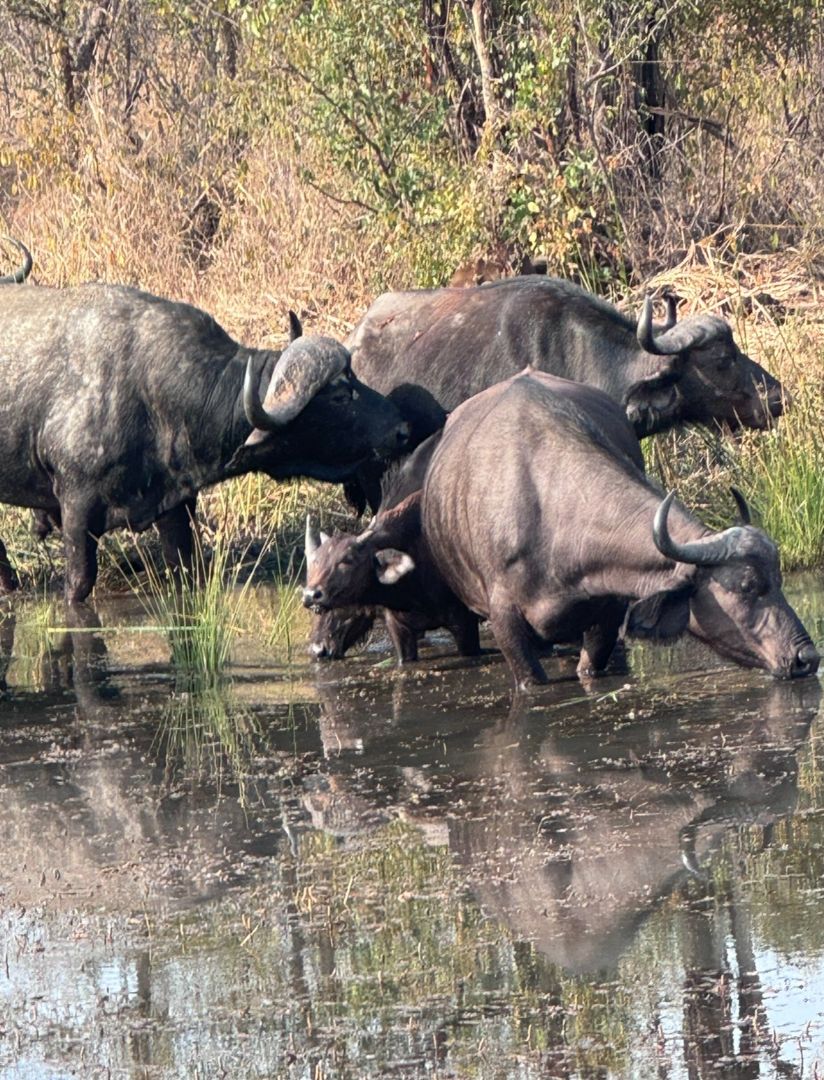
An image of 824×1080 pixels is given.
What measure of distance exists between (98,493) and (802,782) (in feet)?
18.3

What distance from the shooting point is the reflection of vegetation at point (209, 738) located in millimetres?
7766

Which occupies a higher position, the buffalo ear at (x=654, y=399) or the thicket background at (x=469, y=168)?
the thicket background at (x=469, y=168)

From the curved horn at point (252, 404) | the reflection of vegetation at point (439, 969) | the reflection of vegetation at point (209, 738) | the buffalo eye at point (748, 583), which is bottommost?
the reflection of vegetation at point (439, 969)

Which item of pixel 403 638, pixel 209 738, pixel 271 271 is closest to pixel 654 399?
pixel 403 638

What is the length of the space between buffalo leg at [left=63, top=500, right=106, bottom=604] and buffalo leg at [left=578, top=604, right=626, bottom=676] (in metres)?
3.57

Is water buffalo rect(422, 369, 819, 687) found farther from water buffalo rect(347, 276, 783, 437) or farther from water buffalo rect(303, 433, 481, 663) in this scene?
water buffalo rect(347, 276, 783, 437)

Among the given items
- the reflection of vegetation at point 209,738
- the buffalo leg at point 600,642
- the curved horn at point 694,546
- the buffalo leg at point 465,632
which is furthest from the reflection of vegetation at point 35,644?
the curved horn at point 694,546

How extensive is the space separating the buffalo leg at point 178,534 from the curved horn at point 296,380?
0.77 m

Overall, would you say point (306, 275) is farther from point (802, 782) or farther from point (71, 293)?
point (802, 782)

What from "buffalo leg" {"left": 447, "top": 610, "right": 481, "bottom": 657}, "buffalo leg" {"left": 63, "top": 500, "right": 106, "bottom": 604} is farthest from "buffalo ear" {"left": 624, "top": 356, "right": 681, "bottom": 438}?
"buffalo leg" {"left": 63, "top": 500, "right": 106, "bottom": 604}

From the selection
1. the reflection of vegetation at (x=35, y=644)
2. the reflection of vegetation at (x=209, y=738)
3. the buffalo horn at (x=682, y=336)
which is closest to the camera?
the reflection of vegetation at (x=209, y=738)

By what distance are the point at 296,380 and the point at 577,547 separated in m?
3.17

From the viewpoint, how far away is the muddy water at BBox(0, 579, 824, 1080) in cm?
486

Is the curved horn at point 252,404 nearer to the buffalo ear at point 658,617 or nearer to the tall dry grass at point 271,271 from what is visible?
the tall dry grass at point 271,271
